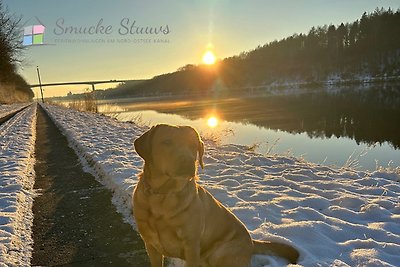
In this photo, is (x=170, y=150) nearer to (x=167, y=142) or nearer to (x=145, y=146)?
(x=167, y=142)

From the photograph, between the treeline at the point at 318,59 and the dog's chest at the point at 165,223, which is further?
the treeline at the point at 318,59

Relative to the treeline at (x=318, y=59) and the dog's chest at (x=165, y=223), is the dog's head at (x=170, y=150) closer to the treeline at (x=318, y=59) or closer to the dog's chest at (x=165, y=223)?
the dog's chest at (x=165, y=223)

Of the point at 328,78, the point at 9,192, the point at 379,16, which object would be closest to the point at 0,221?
the point at 9,192

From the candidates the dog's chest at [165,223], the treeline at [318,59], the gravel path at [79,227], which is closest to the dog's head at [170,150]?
the dog's chest at [165,223]

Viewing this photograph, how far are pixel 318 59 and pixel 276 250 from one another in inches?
5035

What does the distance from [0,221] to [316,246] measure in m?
4.42

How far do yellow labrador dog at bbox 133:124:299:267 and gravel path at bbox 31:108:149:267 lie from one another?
1059 millimetres

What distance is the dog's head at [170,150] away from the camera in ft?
10.4

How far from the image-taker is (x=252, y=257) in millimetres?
3744

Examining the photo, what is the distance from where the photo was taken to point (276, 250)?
3871 mm

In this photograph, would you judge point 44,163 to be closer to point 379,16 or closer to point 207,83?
point 379,16

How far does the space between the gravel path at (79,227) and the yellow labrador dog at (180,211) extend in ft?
3.47

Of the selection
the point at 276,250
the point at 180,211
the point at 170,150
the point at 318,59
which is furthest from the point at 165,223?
the point at 318,59

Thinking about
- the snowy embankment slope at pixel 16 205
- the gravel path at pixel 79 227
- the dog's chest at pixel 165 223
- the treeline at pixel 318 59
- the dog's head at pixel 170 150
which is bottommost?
the gravel path at pixel 79 227
